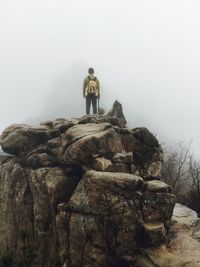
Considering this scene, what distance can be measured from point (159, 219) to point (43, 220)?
6054 mm

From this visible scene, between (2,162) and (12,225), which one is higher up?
(2,162)

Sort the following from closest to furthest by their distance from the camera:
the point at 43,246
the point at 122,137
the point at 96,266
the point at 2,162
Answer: the point at 96,266, the point at 43,246, the point at 122,137, the point at 2,162

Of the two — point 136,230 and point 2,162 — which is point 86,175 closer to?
point 136,230

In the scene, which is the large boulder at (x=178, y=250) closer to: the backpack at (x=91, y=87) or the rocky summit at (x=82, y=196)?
the rocky summit at (x=82, y=196)

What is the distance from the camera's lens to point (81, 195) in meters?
20.0

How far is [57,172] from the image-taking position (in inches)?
885

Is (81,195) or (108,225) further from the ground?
(81,195)

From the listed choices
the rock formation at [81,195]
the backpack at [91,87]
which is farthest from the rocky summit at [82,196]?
the backpack at [91,87]

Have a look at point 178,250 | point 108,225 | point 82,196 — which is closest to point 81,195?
point 82,196

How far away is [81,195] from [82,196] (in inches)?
3.5

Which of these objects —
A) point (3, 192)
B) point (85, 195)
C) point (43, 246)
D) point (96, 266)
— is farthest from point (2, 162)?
point (96, 266)

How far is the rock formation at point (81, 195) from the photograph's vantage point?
19453mm

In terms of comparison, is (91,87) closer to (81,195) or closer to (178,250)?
(81,195)

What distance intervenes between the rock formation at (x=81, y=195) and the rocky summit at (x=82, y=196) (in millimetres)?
43
